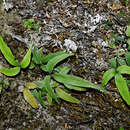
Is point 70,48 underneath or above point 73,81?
above

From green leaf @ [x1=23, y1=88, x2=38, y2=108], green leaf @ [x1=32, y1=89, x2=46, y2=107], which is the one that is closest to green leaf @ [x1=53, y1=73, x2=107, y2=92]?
green leaf @ [x1=32, y1=89, x2=46, y2=107]

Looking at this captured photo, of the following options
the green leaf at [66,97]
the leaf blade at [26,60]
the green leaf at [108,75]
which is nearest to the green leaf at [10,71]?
the leaf blade at [26,60]

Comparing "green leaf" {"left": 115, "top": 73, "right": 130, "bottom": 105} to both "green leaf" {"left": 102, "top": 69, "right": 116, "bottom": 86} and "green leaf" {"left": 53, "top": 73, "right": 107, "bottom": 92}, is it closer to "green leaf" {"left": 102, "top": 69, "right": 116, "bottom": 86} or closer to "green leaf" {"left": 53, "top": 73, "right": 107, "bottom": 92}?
"green leaf" {"left": 102, "top": 69, "right": 116, "bottom": 86}

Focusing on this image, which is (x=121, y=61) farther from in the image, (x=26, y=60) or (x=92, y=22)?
(x=26, y=60)

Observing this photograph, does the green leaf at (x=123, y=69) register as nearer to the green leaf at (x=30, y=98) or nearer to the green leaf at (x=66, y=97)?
the green leaf at (x=66, y=97)

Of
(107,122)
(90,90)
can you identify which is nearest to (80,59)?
(90,90)

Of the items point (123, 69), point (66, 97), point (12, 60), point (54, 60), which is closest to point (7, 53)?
point (12, 60)
